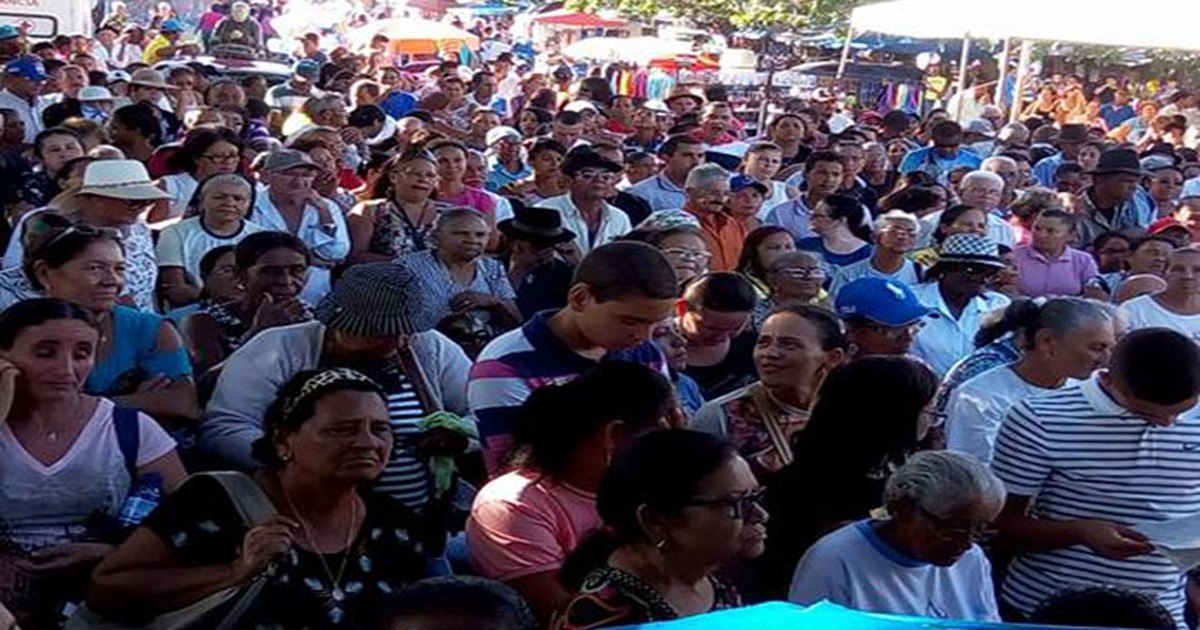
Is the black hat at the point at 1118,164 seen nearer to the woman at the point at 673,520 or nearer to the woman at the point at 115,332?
the woman at the point at 115,332

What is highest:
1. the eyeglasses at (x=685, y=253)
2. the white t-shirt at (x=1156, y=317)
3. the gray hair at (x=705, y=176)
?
the eyeglasses at (x=685, y=253)

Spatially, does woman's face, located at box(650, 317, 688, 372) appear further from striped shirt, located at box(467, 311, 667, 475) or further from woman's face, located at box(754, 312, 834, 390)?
striped shirt, located at box(467, 311, 667, 475)

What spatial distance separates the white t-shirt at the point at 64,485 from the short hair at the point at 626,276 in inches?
48.2

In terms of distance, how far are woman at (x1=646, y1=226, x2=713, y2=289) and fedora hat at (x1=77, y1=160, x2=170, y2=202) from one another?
214 centimetres

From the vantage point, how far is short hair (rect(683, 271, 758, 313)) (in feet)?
18.2

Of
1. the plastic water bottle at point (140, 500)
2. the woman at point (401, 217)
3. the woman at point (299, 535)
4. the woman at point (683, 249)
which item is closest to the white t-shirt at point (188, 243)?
the woman at point (401, 217)

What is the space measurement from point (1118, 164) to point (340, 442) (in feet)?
26.0

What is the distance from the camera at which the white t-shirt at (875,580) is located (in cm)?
348

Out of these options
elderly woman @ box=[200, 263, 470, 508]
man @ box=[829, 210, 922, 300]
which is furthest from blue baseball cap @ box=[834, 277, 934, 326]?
man @ box=[829, 210, 922, 300]

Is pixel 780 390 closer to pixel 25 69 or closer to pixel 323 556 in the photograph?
pixel 323 556

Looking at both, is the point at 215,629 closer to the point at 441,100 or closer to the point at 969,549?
the point at 969,549

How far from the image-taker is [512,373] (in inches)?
166

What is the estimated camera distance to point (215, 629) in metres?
3.32

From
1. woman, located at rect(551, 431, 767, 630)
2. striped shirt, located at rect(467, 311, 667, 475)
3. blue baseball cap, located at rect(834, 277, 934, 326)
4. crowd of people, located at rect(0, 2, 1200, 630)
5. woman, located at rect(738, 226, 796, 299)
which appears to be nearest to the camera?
woman, located at rect(551, 431, 767, 630)
